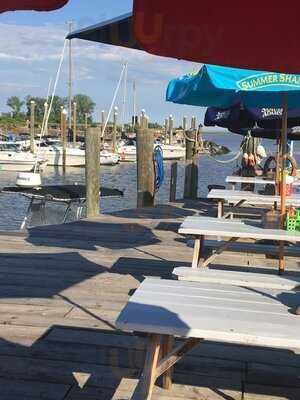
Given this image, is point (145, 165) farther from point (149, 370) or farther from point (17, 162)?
point (17, 162)

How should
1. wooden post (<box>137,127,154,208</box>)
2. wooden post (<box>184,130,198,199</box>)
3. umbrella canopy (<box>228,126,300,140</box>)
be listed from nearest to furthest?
wooden post (<box>137,127,154,208</box>)
umbrella canopy (<box>228,126,300,140</box>)
wooden post (<box>184,130,198,199</box>)

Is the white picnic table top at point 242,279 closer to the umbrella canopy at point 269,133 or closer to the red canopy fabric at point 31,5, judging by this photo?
the red canopy fabric at point 31,5

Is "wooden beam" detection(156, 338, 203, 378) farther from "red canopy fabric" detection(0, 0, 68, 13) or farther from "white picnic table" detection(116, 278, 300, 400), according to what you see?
"red canopy fabric" detection(0, 0, 68, 13)

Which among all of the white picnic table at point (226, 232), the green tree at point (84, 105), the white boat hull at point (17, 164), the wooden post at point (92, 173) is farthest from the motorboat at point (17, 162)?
the green tree at point (84, 105)

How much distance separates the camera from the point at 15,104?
401 ft

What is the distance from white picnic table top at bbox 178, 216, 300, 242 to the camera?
180 inches

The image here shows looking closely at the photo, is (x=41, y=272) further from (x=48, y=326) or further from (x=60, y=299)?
(x=48, y=326)

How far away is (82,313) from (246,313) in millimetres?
2122

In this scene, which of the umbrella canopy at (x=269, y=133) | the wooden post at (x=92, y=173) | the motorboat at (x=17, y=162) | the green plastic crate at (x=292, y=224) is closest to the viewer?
the green plastic crate at (x=292, y=224)

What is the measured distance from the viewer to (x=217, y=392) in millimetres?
A: 3250

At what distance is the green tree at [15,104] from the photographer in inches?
4780

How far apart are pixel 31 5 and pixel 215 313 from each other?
1.57 metres

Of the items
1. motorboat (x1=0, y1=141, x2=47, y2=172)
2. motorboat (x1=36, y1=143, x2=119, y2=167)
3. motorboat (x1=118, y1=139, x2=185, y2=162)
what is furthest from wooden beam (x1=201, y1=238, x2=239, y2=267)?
motorboat (x1=118, y1=139, x2=185, y2=162)

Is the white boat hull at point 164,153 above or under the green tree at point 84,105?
under
